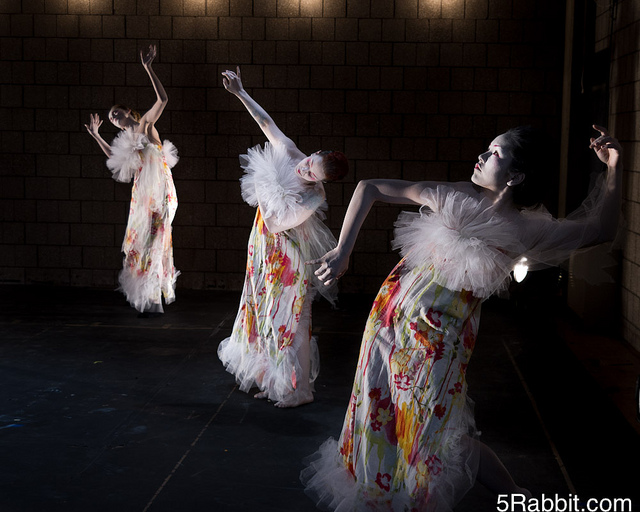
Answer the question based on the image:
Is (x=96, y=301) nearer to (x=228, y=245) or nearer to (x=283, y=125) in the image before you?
(x=228, y=245)

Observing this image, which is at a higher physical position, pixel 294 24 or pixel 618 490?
pixel 294 24

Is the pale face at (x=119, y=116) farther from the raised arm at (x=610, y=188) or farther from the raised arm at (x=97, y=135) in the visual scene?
the raised arm at (x=610, y=188)

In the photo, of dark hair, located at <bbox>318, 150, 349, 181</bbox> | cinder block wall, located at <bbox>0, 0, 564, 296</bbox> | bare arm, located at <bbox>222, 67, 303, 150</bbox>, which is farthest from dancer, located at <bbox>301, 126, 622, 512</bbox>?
cinder block wall, located at <bbox>0, 0, 564, 296</bbox>

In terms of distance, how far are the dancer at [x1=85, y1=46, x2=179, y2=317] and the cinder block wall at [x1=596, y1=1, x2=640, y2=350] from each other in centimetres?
327

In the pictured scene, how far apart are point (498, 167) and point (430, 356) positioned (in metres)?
0.60

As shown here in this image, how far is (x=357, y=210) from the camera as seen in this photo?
2.28 meters

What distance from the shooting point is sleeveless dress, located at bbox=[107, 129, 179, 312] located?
227 inches

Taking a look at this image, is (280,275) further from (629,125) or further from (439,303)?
(629,125)

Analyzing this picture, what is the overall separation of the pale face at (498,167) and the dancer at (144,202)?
12.6ft

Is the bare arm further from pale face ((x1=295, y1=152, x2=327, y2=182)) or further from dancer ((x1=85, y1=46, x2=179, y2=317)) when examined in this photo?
dancer ((x1=85, y1=46, x2=179, y2=317))

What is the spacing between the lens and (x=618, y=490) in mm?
2949

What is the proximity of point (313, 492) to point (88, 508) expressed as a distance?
2.60 feet

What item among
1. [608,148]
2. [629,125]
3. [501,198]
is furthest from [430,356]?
[629,125]

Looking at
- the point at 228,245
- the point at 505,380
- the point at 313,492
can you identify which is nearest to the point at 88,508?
the point at 313,492
